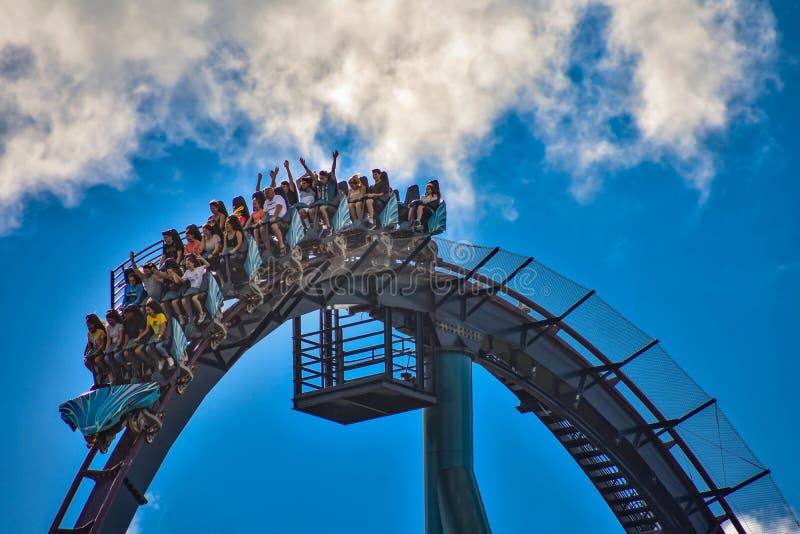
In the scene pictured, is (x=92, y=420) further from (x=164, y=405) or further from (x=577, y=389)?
(x=577, y=389)

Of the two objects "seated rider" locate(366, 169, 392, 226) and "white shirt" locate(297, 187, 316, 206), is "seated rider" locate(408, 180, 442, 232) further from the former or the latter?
"white shirt" locate(297, 187, 316, 206)

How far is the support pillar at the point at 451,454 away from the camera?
25.8m

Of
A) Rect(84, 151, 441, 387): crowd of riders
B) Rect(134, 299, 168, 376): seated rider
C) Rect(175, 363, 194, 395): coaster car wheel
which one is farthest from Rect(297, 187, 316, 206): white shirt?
Rect(175, 363, 194, 395): coaster car wheel

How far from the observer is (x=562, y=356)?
2836 cm

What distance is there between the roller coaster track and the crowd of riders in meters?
0.77

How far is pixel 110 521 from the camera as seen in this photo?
1928cm

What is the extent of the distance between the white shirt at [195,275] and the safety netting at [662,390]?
21.9 ft

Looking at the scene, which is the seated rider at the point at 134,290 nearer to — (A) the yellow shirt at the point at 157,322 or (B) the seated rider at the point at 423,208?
(A) the yellow shirt at the point at 157,322

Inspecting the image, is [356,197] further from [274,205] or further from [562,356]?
[562,356]

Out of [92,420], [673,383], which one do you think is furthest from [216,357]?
[673,383]

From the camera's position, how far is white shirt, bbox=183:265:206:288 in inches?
836

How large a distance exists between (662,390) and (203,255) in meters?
11.7

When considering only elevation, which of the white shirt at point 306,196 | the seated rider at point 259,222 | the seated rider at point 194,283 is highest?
the white shirt at point 306,196

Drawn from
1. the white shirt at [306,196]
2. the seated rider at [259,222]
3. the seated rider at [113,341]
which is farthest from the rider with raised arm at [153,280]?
the white shirt at [306,196]
